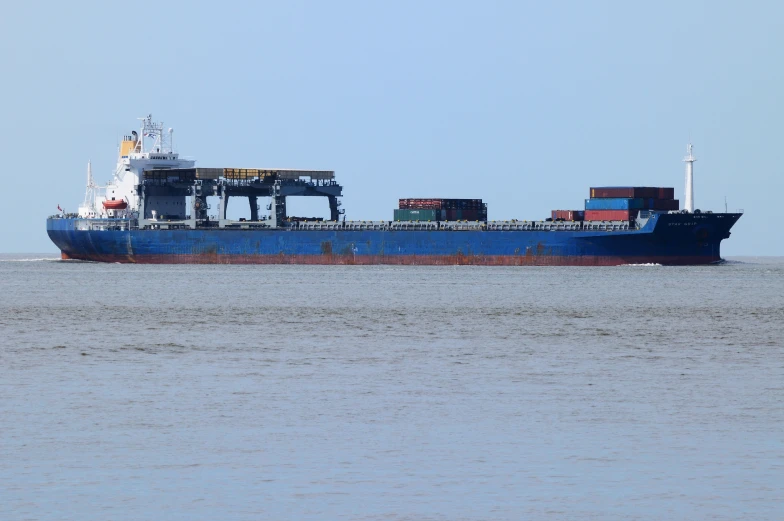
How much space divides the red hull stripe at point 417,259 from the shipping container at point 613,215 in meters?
2.68

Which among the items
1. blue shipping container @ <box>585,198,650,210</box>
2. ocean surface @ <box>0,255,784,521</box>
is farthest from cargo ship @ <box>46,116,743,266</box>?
ocean surface @ <box>0,255,784,521</box>

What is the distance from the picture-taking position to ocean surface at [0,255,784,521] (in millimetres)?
15047

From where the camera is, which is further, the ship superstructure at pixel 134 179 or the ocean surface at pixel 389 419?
the ship superstructure at pixel 134 179

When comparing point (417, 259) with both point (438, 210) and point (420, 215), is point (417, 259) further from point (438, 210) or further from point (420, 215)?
point (438, 210)

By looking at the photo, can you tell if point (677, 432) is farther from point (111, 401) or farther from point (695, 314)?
point (695, 314)

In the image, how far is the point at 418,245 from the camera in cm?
8719

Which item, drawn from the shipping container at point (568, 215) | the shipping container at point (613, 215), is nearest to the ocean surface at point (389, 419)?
the shipping container at point (613, 215)

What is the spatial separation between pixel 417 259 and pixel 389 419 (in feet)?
224

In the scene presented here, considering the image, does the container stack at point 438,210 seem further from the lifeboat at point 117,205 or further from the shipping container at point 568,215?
the lifeboat at point 117,205

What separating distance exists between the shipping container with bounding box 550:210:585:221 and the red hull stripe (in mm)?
3399

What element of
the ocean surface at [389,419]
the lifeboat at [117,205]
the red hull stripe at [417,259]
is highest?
the lifeboat at [117,205]

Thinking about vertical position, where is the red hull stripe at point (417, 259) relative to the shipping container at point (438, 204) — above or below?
below

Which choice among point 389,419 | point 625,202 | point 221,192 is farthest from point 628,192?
point 389,419

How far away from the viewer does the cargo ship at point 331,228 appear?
273 ft
